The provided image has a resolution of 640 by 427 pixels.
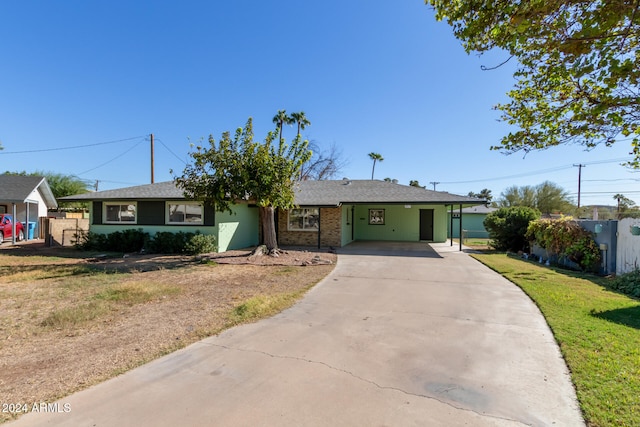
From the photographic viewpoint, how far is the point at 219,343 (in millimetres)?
4219

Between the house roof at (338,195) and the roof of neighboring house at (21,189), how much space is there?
556cm

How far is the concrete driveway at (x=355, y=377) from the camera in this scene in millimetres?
2643

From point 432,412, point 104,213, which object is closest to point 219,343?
point 432,412

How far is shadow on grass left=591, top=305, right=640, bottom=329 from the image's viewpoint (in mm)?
5105

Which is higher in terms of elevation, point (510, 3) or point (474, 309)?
point (510, 3)

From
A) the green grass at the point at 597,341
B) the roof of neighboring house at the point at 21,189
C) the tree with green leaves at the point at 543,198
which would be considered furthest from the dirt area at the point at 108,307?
the tree with green leaves at the point at 543,198

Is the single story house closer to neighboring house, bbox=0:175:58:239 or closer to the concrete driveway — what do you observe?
neighboring house, bbox=0:175:58:239

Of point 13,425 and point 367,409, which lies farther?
point 367,409

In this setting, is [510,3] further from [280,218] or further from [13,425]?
[280,218]

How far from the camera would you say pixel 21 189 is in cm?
1938

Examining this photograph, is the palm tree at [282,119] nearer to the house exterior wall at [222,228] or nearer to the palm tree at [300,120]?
the palm tree at [300,120]

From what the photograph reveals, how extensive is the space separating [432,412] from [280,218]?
49.2ft

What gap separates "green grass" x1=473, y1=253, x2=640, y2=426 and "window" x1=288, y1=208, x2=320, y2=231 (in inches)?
400

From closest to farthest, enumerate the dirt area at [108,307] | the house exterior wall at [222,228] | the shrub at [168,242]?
1. the dirt area at [108,307]
2. the shrub at [168,242]
3. the house exterior wall at [222,228]
